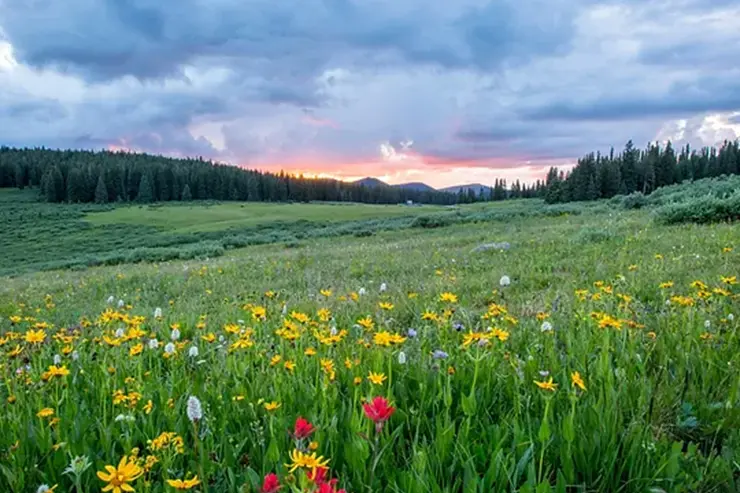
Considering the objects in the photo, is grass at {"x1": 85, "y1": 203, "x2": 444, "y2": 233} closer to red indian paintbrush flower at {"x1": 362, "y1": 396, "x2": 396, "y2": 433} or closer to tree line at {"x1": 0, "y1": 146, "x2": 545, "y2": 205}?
tree line at {"x1": 0, "y1": 146, "x2": 545, "y2": 205}

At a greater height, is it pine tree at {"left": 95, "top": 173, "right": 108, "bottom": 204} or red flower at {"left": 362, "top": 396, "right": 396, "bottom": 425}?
pine tree at {"left": 95, "top": 173, "right": 108, "bottom": 204}

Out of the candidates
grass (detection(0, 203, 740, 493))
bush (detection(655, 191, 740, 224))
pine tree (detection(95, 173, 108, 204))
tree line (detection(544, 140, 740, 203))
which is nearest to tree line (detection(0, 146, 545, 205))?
pine tree (detection(95, 173, 108, 204))

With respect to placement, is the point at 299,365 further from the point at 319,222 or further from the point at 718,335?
the point at 319,222

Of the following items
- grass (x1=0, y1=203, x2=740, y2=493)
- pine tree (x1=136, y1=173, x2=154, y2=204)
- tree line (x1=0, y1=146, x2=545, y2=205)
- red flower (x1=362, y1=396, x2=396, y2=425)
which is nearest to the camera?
red flower (x1=362, y1=396, x2=396, y2=425)

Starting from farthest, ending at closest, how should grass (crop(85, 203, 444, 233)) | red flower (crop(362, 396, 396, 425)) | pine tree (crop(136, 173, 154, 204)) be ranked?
pine tree (crop(136, 173, 154, 204))
grass (crop(85, 203, 444, 233))
red flower (crop(362, 396, 396, 425))

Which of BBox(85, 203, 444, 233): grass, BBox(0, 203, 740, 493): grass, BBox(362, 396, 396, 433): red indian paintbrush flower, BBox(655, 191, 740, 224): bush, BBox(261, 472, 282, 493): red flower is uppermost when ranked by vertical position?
BBox(655, 191, 740, 224): bush

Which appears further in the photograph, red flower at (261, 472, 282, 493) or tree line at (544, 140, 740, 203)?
tree line at (544, 140, 740, 203)

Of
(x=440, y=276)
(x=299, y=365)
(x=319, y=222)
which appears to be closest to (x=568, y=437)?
(x=299, y=365)

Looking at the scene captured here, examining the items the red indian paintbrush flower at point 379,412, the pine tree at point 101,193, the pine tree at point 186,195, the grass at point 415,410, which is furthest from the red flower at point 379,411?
the pine tree at point 186,195

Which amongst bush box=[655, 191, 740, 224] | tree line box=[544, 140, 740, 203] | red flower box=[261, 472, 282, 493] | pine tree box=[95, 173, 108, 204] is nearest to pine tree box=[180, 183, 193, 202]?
pine tree box=[95, 173, 108, 204]

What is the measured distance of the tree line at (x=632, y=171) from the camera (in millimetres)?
82312

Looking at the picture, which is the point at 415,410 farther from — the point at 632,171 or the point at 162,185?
the point at 162,185

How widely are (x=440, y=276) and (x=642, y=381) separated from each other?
618cm

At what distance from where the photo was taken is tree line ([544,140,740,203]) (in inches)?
3241
